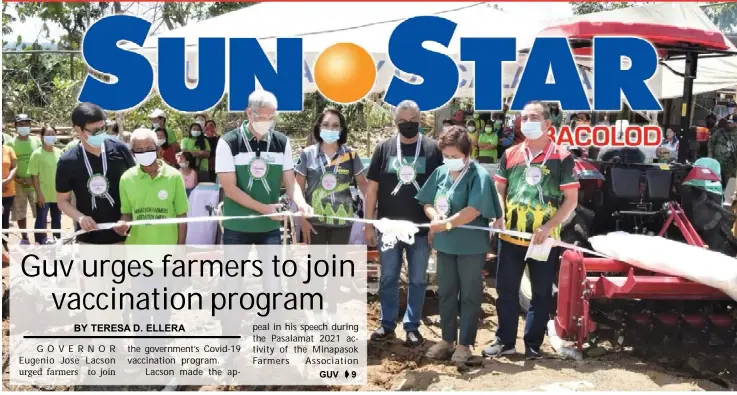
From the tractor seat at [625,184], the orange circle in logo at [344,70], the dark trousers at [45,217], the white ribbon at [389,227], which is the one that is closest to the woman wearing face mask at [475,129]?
the orange circle in logo at [344,70]

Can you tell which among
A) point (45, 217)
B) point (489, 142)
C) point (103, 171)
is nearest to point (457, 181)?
point (103, 171)

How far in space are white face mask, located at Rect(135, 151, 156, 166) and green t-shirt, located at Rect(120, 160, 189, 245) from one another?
0.23 feet

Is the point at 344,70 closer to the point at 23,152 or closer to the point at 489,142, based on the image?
the point at 23,152

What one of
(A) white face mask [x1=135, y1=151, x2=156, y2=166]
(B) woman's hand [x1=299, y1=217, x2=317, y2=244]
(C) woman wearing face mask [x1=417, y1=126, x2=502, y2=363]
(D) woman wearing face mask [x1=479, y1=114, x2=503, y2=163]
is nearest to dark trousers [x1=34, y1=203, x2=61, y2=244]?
(B) woman's hand [x1=299, y1=217, x2=317, y2=244]

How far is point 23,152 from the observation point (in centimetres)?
870

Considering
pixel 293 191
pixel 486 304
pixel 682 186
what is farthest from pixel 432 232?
pixel 682 186

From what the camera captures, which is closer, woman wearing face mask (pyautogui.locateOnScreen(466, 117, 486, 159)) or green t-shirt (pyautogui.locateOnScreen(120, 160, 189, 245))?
green t-shirt (pyautogui.locateOnScreen(120, 160, 189, 245))

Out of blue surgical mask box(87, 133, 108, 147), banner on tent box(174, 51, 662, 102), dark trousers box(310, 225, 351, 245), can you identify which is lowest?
dark trousers box(310, 225, 351, 245)

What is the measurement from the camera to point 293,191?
479cm

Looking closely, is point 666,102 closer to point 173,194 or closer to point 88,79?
point 88,79

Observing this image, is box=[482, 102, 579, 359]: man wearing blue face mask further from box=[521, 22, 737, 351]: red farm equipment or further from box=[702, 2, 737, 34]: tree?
box=[702, 2, 737, 34]: tree

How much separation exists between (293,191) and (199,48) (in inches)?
150

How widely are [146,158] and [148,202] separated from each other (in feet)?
0.92

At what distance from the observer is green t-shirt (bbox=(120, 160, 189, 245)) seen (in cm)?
438
